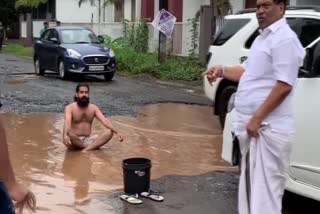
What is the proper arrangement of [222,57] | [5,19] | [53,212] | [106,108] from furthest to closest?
[5,19]
[106,108]
[222,57]
[53,212]

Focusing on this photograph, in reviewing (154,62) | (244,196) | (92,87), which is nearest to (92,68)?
(92,87)

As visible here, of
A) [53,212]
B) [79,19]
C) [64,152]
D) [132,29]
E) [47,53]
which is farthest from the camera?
[79,19]

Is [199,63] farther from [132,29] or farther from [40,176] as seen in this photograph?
Answer: [40,176]

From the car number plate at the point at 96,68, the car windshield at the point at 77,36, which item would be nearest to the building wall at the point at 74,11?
the car windshield at the point at 77,36

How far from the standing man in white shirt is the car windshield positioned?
624 inches

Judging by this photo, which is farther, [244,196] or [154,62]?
[154,62]

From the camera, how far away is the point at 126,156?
8.60m

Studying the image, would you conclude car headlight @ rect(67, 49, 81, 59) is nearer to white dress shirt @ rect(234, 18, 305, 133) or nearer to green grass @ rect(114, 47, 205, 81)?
green grass @ rect(114, 47, 205, 81)

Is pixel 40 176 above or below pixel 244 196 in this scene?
below

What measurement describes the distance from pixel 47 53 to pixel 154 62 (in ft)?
11.9

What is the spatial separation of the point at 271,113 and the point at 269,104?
8 cm

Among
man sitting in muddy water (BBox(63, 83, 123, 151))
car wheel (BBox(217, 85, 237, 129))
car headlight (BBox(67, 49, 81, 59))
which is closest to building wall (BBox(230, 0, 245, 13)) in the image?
car headlight (BBox(67, 49, 81, 59))

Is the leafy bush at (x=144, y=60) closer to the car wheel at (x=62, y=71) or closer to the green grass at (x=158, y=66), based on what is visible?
the green grass at (x=158, y=66)

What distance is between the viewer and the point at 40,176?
742cm
